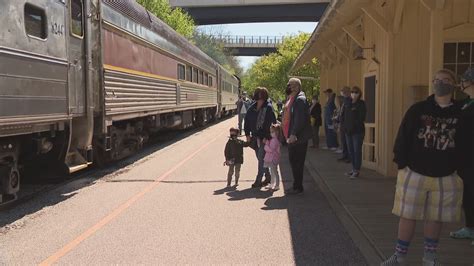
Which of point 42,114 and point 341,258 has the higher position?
point 42,114

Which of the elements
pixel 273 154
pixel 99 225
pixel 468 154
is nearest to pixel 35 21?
pixel 99 225

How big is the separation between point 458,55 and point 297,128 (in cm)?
315

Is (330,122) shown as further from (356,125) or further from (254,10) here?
(254,10)

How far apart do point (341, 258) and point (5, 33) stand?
4.36 metres

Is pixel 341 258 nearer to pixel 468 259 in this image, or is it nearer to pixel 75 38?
pixel 468 259

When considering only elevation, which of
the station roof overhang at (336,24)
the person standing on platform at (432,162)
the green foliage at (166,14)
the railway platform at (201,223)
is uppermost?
the green foliage at (166,14)

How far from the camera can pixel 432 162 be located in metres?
4.36

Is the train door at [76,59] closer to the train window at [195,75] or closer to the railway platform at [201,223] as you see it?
the railway platform at [201,223]

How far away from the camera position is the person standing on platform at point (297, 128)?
27.1 ft

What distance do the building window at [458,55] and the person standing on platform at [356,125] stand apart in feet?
4.99

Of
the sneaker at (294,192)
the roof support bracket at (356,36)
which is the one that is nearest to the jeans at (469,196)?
the sneaker at (294,192)

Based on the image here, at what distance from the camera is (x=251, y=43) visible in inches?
2844

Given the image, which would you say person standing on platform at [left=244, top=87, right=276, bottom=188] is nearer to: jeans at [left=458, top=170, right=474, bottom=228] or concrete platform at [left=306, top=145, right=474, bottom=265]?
concrete platform at [left=306, top=145, right=474, bottom=265]

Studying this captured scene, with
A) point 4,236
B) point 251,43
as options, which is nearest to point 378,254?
point 4,236
